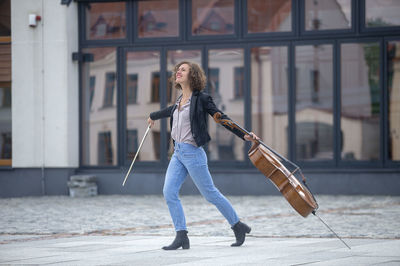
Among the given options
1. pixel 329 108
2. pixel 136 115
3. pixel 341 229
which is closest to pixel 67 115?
pixel 136 115

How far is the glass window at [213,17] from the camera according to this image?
1506 cm

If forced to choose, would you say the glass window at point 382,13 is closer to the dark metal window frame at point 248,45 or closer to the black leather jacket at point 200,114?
the dark metal window frame at point 248,45

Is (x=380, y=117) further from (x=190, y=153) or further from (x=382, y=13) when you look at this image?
(x=190, y=153)

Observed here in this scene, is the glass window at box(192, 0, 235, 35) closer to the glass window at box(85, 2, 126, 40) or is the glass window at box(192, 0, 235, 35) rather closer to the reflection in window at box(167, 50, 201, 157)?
the reflection in window at box(167, 50, 201, 157)

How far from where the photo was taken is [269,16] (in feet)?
48.9

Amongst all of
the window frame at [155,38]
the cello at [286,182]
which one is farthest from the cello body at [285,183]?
the window frame at [155,38]

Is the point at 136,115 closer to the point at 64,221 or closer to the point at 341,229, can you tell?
the point at 64,221

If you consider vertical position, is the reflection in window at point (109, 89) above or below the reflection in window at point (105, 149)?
above

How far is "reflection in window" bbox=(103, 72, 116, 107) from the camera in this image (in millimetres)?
15625

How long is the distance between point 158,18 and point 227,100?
6.90 feet

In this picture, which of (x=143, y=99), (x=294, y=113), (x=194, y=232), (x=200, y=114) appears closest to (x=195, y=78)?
(x=200, y=114)

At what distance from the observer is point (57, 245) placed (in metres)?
8.05

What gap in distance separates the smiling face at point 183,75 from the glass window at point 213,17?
7410 millimetres

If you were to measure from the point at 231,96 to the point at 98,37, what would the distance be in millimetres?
2925
